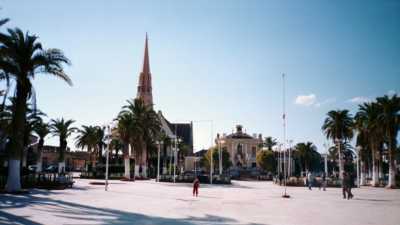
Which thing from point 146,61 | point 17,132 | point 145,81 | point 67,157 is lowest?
point 67,157

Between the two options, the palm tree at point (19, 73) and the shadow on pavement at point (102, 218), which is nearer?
the shadow on pavement at point (102, 218)

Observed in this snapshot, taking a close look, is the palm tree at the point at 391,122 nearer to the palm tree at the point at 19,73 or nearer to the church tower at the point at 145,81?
the palm tree at the point at 19,73

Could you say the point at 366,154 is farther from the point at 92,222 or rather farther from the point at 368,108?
the point at 92,222

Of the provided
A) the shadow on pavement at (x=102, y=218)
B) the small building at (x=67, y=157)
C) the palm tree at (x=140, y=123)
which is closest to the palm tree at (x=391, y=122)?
the palm tree at (x=140, y=123)

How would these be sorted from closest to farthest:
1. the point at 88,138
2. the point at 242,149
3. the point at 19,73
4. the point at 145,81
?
1. the point at 19,73
2. the point at 88,138
3. the point at 145,81
4. the point at 242,149

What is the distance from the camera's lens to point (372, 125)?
42.8 meters

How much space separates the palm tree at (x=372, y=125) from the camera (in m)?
43.0

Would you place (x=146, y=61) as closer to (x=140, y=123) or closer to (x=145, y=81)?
(x=145, y=81)

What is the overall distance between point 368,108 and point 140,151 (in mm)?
30199

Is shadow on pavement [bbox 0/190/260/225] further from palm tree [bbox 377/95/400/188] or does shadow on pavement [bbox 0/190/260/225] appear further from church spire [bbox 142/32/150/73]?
church spire [bbox 142/32/150/73]

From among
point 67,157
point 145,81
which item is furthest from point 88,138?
point 67,157

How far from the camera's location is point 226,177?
45531 millimetres

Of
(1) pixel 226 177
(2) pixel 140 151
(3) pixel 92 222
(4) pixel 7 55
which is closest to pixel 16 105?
(4) pixel 7 55

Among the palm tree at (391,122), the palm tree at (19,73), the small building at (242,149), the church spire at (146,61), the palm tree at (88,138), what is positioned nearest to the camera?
the palm tree at (19,73)
